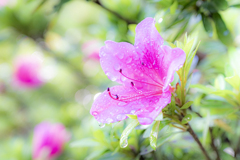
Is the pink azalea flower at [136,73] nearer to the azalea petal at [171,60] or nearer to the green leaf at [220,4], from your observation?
the azalea petal at [171,60]

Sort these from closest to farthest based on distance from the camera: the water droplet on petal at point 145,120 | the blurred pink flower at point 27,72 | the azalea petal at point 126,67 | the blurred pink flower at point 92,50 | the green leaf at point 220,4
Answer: the water droplet on petal at point 145,120, the azalea petal at point 126,67, the green leaf at point 220,4, the blurred pink flower at point 92,50, the blurred pink flower at point 27,72

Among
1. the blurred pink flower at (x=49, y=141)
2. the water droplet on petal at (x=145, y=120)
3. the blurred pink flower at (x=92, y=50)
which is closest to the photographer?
the water droplet on petal at (x=145, y=120)

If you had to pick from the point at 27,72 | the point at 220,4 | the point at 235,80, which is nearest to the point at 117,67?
the point at 235,80

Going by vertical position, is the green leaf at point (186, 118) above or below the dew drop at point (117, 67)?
below

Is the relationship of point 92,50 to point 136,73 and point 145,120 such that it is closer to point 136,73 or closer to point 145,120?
point 136,73

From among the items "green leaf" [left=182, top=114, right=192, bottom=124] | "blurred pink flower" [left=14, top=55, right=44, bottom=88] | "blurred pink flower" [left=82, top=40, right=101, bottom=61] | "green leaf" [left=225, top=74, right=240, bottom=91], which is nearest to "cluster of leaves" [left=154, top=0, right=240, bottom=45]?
"green leaf" [left=225, top=74, right=240, bottom=91]

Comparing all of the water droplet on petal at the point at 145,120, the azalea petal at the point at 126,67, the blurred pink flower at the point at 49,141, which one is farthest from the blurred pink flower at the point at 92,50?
the water droplet on petal at the point at 145,120
